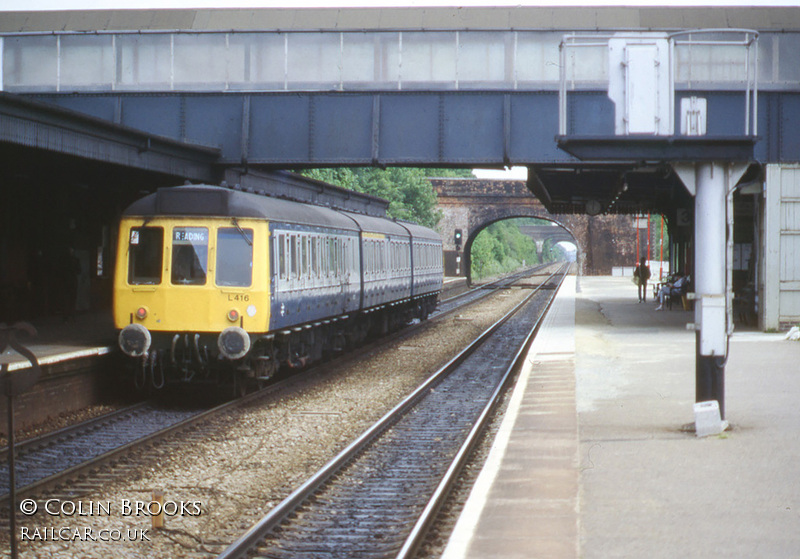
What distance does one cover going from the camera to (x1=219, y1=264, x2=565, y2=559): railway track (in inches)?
265

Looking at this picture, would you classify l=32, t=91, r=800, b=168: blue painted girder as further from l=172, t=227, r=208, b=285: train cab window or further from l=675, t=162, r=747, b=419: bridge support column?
l=675, t=162, r=747, b=419: bridge support column

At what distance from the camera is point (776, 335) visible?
20.2 metres

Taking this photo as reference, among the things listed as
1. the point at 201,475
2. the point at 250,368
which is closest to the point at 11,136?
the point at 250,368

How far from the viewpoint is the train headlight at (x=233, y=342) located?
1238 centimetres

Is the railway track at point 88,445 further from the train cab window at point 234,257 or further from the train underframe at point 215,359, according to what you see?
the train cab window at point 234,257

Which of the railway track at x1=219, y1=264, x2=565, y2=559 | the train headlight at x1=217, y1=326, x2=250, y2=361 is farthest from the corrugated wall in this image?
the train headlight at x1=217, y1=326, x2=250, y2=361

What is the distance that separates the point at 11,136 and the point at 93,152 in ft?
8.06

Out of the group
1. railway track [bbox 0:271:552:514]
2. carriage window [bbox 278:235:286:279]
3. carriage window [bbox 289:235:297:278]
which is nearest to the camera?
railway track [bbox 0:271:552:514]

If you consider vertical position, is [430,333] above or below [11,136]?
below

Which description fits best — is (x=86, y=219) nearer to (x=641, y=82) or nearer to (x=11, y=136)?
(x=11, y=136)

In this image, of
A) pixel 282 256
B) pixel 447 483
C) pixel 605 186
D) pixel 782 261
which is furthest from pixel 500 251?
pixel 447 483

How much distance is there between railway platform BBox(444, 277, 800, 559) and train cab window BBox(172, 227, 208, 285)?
4.29 metres

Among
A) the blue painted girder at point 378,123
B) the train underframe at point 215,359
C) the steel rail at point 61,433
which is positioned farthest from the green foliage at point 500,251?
the steel rail at point 61,433

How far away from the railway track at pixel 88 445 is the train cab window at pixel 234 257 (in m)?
1.57
